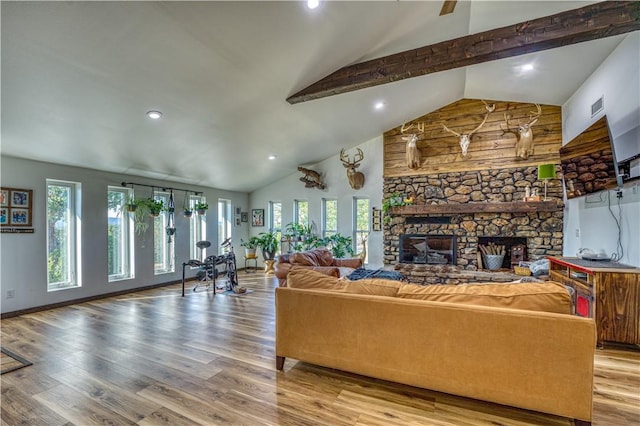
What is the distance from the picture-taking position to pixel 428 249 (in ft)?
20.2

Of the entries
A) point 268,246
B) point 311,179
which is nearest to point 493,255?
point 311,179

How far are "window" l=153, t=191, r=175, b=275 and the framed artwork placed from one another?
2452 mm

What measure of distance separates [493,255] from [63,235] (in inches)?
299

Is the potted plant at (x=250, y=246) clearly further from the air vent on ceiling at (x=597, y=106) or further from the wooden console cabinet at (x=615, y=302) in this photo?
the air vent on ceiling at (x=597, y=106)

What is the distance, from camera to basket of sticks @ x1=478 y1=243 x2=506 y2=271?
18.5ft

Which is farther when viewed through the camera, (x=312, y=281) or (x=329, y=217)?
Result: (x=329, y=217)

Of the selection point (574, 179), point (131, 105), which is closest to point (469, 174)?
point (574, 179)

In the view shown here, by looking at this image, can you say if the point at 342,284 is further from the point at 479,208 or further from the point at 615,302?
the point at 479,208

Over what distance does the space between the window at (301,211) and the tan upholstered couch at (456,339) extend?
17.4ft

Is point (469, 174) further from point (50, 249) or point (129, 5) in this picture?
point (50, 249)

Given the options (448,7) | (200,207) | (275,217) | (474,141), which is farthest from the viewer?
(275,217)

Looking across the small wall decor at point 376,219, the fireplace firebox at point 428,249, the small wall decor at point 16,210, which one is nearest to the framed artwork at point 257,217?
the small wall decor at point 376,219

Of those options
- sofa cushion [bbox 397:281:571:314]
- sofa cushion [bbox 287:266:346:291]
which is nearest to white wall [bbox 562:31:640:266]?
sofa cushion [bbox 397:281:571:314]

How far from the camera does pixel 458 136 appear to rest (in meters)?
5.92
